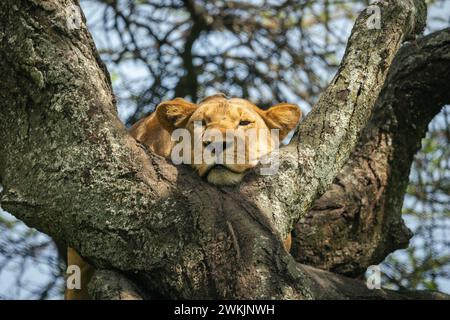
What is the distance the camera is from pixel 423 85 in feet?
19.3

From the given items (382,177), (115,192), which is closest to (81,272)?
(115,192)

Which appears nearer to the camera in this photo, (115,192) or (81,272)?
(115,192)

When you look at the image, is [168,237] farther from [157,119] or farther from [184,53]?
[184,53]

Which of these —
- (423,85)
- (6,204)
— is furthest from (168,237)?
(423,85)

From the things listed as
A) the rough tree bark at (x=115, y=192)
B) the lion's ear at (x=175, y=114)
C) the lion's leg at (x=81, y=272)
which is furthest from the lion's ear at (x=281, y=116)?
the lion's leg at (x=81, y=272)

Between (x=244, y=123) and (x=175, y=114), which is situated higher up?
(x=175, y=114)

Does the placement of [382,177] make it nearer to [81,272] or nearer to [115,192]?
[81,272]

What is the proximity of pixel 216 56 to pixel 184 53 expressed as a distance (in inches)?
13.9

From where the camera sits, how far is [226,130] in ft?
16.4

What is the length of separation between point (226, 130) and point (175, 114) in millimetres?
627

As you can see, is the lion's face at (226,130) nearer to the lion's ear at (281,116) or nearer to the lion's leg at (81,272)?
the lion's ear at (281,116)

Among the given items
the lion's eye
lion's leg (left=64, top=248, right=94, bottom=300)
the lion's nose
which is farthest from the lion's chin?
lion's leg (left=64, top=248, right=94, bottom=300)

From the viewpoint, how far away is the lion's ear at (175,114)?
5496 millimetres
